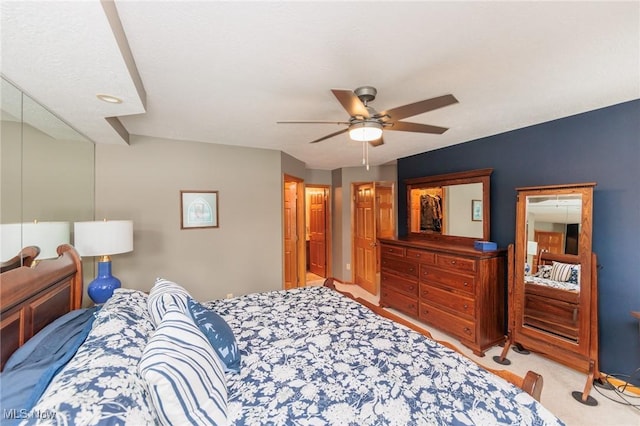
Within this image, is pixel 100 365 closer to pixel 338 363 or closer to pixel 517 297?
pixel 338 363

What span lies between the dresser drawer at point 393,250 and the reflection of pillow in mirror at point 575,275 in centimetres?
172

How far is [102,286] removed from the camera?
235 centimetres

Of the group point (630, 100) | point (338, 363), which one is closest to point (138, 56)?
point (338, 363)

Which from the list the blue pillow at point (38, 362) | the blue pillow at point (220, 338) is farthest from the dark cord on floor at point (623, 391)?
the blue pillow at point (38, 362)

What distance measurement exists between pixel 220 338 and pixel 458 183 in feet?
11.1

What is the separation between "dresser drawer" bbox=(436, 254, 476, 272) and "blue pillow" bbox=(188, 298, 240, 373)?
2.55 metres

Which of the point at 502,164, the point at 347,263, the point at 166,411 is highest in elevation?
the point at 502,164

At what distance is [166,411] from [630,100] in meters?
3.80

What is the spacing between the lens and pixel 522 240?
276 centimetres

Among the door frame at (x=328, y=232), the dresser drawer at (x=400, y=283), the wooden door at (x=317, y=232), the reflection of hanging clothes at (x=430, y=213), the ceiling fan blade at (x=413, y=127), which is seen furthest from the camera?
the wooden door at (x=317, y=232)

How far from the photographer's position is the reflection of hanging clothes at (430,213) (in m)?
3.94

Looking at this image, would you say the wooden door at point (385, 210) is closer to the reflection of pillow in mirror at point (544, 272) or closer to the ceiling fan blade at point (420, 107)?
the reflection of pillow in mirror at point (544, 272)

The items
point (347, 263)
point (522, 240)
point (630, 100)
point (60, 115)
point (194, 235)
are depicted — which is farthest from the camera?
point (347, 263)

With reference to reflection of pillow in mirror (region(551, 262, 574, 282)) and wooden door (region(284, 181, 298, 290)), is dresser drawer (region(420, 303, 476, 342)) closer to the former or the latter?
reflection of pillow in mirror (region(551, 262, 574, 282))
